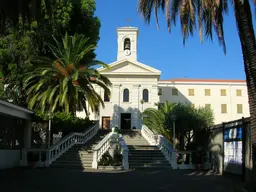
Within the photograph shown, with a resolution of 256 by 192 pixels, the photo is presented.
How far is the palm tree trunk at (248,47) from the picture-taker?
30.9 feet

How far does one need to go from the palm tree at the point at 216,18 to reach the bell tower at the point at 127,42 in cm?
3564

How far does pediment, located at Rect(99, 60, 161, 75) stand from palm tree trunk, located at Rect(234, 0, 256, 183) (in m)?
35.3

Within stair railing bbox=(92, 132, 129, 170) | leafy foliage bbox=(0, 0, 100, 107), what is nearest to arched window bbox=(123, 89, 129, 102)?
leafy foliage bbox=(0, 0, 100, 107)

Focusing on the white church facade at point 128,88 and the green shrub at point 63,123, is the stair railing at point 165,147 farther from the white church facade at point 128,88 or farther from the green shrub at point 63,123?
the white church facade at point 128,88

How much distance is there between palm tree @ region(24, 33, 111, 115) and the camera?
87.0 feet

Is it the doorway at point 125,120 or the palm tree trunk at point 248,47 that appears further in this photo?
the doorway at point 125,120

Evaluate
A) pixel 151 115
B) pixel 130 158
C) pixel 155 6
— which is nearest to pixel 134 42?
pixel 151 115

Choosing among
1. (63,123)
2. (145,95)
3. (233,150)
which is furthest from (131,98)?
(233,150)

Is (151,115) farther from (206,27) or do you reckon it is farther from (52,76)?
(206,27)

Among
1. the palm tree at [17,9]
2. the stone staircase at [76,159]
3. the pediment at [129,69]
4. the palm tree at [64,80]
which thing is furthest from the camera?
the pediment at [129,69]

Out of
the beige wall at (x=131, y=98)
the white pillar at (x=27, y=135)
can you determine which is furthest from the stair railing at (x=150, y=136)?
the beige wall at (x=131, y=98)

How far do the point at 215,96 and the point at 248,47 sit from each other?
1949 inches

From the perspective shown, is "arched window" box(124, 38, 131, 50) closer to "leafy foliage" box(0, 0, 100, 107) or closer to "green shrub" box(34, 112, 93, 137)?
"leafy foliage" box(0, 0, 100, 107)

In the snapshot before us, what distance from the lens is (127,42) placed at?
4922cm
